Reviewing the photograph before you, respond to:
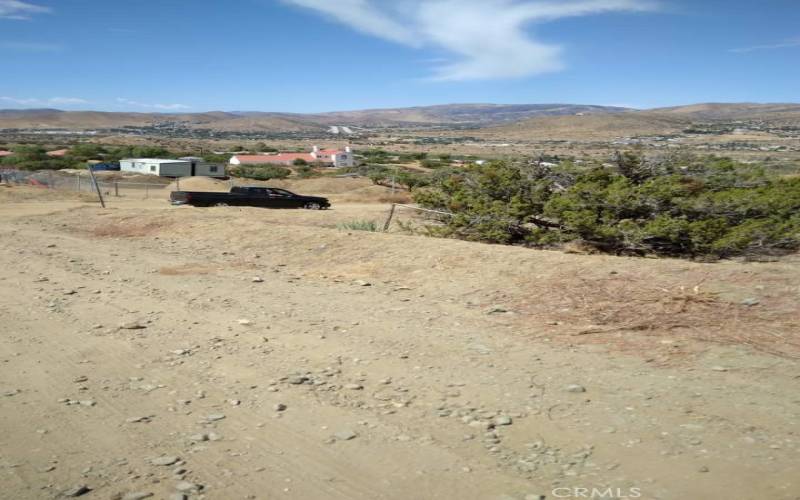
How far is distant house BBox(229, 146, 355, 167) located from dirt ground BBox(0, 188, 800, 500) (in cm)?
7499

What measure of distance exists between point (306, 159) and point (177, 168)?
33026mm

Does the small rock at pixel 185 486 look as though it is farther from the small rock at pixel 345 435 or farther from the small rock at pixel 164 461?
the small rock at pixel 345 435

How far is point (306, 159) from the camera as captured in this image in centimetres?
9156

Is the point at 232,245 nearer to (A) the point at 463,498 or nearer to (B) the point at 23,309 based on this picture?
(B) the point at 23,309

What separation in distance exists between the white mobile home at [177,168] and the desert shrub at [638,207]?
161 feet

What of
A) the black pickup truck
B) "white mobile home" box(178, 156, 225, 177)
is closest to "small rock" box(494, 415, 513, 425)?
the black pickup truck

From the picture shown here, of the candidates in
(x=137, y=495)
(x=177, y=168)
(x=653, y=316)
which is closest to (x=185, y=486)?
(x=137, y=495)

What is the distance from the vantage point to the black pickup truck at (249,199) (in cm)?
2670

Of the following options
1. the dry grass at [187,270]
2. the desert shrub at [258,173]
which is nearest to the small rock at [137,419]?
the dry grass at [187,270]

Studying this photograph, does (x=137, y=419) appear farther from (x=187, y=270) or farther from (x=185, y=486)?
(x=187, y=270)

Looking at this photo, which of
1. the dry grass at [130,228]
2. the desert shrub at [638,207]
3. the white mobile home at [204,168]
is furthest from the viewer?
the white mobile home at [204,168]

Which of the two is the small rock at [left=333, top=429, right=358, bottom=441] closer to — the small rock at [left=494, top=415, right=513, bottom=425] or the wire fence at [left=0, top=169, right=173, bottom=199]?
the small rock at [left=494, top=415, right=513, bottom=425]

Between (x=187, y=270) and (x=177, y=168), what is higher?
(x=177, y=168)

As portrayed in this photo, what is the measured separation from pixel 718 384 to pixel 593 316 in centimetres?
198
